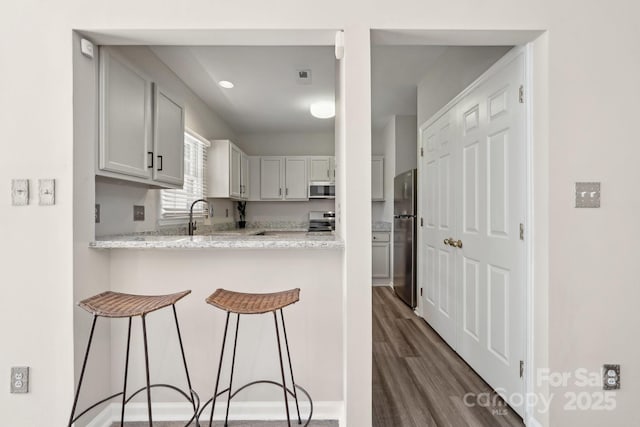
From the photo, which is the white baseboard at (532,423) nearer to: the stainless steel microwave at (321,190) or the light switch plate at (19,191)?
the light switch plate at (19,191)

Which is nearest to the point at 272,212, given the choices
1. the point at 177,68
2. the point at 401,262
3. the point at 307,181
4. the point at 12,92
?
the point at 307,181

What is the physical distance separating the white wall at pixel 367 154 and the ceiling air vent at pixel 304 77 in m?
1.53

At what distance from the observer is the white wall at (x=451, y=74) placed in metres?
2.32

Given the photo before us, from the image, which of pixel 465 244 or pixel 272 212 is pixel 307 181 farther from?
pixel 465 244

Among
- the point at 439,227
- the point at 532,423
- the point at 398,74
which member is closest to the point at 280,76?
the point at 398,74

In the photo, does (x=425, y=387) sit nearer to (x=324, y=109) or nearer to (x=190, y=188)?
(x=324, y=109)

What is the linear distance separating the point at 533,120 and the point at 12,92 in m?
2.71

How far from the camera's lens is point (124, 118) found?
6.18ft

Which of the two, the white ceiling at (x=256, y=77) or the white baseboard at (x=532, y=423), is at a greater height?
the white ceiling at (x=256, y=77)

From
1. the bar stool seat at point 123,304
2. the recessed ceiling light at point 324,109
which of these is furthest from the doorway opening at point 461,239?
the bar stool seat at point 123,304

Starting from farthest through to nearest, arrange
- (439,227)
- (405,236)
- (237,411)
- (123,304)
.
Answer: (405,236) → (439,227) → (237,411) → (123,304)

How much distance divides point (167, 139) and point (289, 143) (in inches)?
135

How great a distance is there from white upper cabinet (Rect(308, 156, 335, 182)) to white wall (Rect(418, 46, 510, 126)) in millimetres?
1969

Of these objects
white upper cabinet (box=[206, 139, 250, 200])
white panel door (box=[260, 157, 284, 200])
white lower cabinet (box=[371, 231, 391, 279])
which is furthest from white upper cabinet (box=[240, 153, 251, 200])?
white lower cabinet (box=[371, 231, 391, 279])
